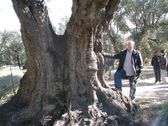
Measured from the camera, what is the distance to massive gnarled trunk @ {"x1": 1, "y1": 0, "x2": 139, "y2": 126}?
9.16 metres

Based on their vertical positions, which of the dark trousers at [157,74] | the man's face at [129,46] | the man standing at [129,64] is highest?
the man's face at [129,46]

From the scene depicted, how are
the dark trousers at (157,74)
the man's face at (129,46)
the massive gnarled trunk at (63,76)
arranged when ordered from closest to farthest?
the massive gnarled trunk at (63,76) < the man's face at (129,46) < the dark trousers at (157,74)

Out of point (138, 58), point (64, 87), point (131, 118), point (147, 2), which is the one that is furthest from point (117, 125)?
point (147, 2)

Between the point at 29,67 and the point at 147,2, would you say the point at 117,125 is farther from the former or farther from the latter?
the point at 147,2

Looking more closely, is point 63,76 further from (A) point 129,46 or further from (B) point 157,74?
(B) point 157,74

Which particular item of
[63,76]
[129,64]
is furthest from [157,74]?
[63,76]

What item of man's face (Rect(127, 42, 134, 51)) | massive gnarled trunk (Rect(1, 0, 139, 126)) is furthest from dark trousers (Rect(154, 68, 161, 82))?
massive gnarled trunk (Rect(1, 0, 139, 126))

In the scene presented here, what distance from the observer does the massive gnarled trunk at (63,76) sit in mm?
9164

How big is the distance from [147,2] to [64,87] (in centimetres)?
2224

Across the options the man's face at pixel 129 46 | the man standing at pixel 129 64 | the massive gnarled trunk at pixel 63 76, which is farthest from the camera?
the man standing at pixel 129 64

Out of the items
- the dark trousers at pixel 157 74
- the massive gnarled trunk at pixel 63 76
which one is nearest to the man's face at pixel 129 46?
the massive gnarled trunk at pixel 63 76

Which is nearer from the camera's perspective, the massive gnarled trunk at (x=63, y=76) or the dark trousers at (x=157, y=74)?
the massive gnarled trunk at (x=63, y=76)

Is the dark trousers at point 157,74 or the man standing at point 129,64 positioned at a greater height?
the man standing at point 129,64

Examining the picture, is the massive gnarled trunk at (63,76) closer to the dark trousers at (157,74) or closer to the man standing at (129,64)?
the man standing at (129,64)
